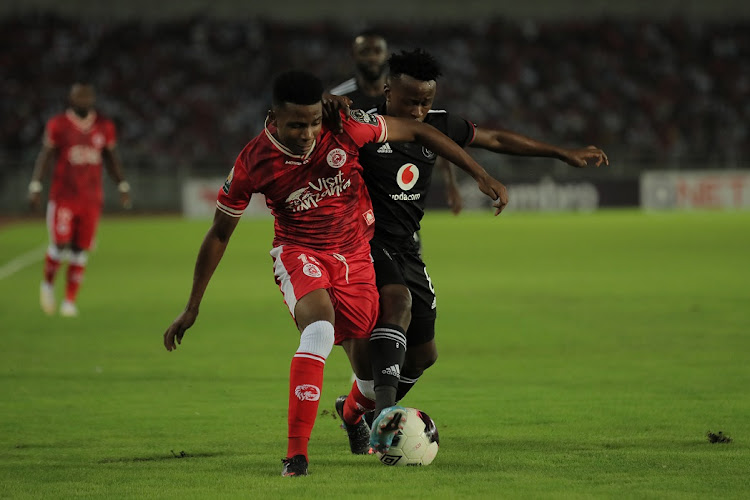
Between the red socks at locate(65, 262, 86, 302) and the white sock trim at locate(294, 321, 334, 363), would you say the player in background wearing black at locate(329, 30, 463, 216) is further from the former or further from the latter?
the red socks at locate(65, 262, 86, 302)

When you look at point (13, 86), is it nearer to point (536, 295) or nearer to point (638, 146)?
point (638, 146)

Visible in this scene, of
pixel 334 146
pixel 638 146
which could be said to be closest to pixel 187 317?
pixel 334 146

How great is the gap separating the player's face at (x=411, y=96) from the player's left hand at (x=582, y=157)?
0.75 meters

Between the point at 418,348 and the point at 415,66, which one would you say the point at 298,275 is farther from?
the point at 415,66

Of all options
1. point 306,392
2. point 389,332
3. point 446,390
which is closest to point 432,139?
point 389,332

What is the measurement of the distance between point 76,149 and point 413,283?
8.13m

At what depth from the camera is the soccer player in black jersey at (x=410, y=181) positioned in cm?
588

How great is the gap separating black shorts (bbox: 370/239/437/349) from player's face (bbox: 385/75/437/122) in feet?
2.26

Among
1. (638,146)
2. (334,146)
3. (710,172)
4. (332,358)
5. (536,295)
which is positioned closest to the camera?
(334,146)

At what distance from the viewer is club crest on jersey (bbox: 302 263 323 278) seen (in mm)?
5480

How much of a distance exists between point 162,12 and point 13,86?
6.09 m

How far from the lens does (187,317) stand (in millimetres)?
5570

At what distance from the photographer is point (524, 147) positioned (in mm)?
6059

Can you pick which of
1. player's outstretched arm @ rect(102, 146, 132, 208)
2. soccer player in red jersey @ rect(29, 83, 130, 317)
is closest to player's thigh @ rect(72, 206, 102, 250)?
soccer player in red jersey @ rect(29, 83, 130, 317)
